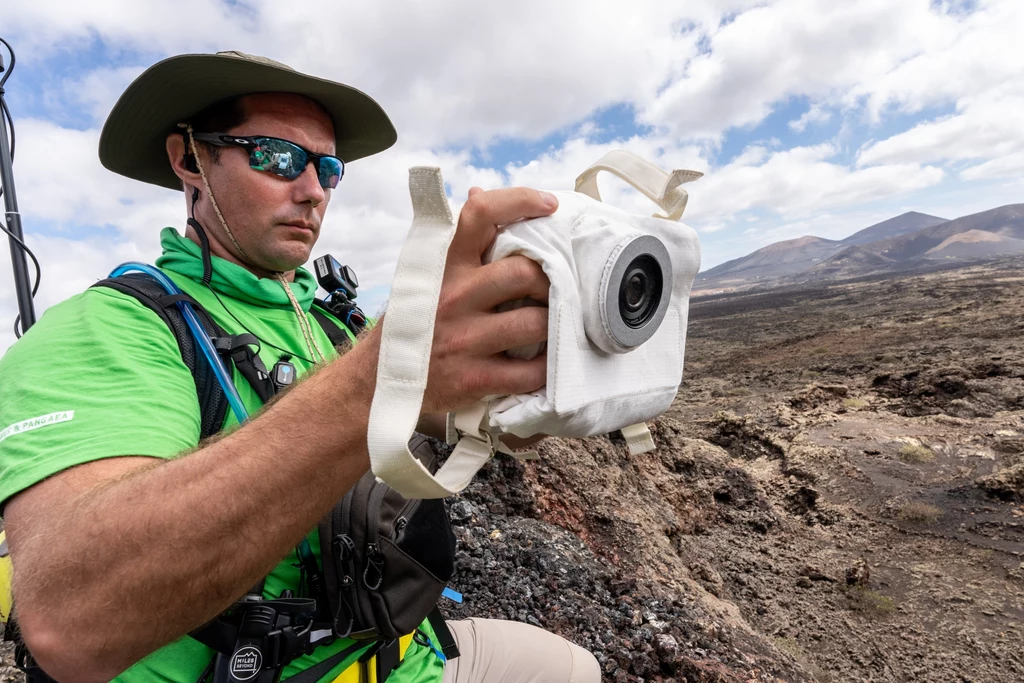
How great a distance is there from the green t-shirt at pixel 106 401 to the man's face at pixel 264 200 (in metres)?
0.35

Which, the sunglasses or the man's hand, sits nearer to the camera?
the man's hand

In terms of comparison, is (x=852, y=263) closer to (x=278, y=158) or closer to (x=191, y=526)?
(x=278, y=158)

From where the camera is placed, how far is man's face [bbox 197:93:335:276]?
170cm

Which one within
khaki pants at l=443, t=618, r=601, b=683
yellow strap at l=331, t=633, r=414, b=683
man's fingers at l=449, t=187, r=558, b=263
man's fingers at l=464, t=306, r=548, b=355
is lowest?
khaki pants at l=443, t=618, r=601, b=683

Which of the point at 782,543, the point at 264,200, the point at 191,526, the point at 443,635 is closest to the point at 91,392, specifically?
the point at 191,526

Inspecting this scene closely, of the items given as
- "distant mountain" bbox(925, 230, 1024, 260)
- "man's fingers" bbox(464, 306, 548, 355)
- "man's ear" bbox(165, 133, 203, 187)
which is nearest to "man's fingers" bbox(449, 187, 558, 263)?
"man's fingers" bbox(464, 306, 548, 355)

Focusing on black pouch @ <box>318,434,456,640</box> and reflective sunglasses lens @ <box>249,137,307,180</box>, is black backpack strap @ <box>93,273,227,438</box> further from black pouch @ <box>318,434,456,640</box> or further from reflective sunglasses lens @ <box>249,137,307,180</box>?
reflective sunglasses lens @ <box>249,137,307,180</box>

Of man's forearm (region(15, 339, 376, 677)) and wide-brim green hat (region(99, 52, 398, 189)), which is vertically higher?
wide-brim green hat (region(99, 52, 398, 189))

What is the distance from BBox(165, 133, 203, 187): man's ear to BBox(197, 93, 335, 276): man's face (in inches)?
2.1

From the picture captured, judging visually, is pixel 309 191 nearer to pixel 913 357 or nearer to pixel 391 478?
pixel 391 478

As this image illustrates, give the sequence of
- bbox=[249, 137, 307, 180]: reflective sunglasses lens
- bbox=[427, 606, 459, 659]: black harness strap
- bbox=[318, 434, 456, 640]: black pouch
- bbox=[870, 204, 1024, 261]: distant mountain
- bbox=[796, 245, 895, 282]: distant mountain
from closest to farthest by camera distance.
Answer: bbox=[318, 434, 456, 640]: black pouch → bbox=[249, 137, 307, 180]: reflective sunglasses lens → bbox=[427, 606, 459, 659]: black harness strap → bbox=[796, 245, 895, 282]: distant mountain → bbox=[870, 204, 1024, 261]: distant mountain

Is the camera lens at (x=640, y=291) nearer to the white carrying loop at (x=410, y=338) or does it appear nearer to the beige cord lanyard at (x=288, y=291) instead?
the white carrying loop at (x=410, y=338)

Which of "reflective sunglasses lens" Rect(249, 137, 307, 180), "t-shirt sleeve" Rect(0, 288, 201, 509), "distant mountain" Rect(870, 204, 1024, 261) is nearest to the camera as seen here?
"t-shirt sleeve" Rect(0, 288, 201, 509)

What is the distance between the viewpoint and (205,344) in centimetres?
129
